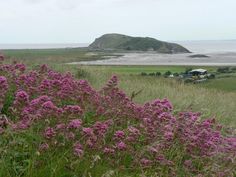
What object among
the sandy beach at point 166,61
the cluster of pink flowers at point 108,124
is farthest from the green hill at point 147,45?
→ the cluster of pink flowers at point 108,124

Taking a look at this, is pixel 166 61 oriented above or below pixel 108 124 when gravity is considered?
below

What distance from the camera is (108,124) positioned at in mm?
5848

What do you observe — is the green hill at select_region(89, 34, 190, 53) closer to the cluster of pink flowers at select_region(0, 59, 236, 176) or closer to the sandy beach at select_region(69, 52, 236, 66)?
the sandy beach at select_region(69, 52, 236, 66)

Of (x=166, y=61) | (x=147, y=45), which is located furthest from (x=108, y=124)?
(x=147, y=45)

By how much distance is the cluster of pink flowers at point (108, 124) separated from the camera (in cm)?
511

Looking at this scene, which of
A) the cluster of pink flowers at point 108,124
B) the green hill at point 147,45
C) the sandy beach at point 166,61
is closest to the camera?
the cluster of pink flowers at point 108,124

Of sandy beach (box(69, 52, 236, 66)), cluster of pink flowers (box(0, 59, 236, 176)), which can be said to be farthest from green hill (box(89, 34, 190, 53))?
cluster of pink flowers (box(0, 59, 236, 176))

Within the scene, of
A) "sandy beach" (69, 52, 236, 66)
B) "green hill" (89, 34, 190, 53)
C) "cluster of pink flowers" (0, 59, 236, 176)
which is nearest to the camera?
"cluster of pink flowers" (0, 59, 236, 176)

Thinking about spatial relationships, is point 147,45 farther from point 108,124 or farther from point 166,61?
point 108,124

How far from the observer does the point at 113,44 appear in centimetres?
19088

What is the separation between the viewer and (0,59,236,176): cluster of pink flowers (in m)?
5.11

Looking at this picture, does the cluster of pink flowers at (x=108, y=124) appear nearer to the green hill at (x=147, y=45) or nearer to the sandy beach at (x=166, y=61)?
the sandy beach at (x=166, y=61)

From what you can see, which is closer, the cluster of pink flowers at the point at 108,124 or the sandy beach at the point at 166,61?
the cluster of pink flowers at the point at 108,124

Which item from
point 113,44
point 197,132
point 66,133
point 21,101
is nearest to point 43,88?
point 21,101
